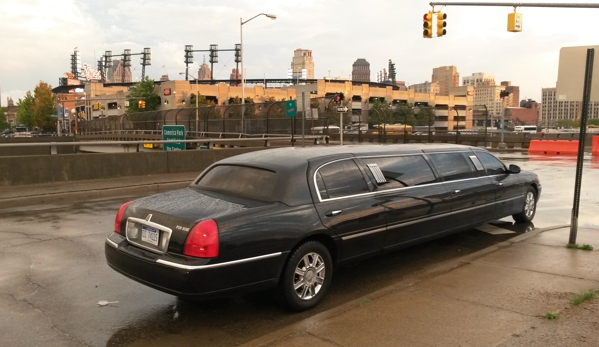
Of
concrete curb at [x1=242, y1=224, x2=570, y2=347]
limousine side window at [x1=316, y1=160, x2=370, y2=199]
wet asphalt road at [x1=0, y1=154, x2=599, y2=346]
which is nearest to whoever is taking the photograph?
concrete curb at [x1=242, y1=224, x2=570, y2=347]

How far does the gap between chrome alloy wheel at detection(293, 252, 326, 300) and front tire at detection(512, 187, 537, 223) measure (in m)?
5.00

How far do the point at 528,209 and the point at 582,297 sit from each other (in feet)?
13.8

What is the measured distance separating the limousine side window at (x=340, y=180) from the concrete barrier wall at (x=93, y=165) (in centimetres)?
1070

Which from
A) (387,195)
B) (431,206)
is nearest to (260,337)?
(387,195)

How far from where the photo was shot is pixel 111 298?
17.3ft

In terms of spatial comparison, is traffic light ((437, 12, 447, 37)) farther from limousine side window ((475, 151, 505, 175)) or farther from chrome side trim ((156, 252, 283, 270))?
chrome side trim ((156, 252, 283, 270))

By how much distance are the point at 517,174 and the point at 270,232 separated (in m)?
5.40

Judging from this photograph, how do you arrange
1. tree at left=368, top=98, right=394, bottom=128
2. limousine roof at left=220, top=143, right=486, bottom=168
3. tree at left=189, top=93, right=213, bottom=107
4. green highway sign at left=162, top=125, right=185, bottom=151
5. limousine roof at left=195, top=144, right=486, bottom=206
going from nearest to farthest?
1. limousine roof at left=195, top=144, right=486, bottom=206
2. limousine roof at left=220, top=143, right=486, bottom=168
3. green highway sign at left=162, top=125, right=185, bottom=151
4. tree at left=368, top=98, right=394, bottom=128
5. tree at left=189, top=93, right=213, bottom=107

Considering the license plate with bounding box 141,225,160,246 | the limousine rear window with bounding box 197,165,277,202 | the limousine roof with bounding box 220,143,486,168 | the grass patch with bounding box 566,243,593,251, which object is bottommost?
the grass patch with bounding box 566,243,593,251

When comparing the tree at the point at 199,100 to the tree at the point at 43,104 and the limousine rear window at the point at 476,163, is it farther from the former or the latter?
the limousine rear window at the point at 476,163

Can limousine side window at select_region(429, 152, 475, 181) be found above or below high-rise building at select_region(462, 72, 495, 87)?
below

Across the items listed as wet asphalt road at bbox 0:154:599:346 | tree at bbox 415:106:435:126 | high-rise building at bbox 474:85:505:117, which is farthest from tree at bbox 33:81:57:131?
wet asphalt road at bbox 0:154:599:346

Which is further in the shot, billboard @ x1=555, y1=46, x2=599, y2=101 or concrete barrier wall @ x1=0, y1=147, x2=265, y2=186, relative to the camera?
concrete barrier wall @ x1=0, y1=147, x2=265, y2=186

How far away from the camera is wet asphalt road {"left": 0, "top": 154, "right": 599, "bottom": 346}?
4363 mm
